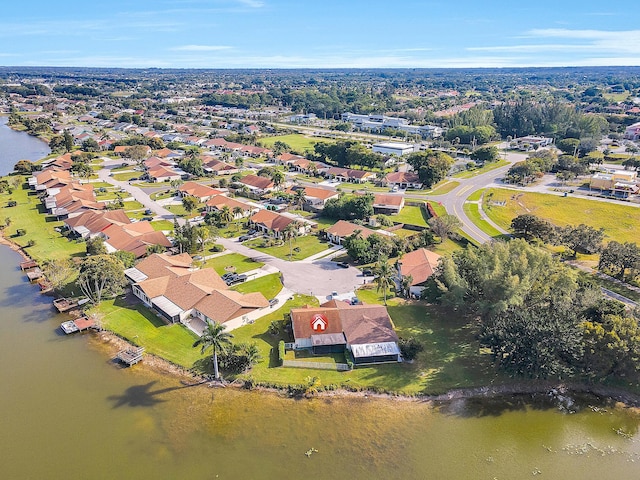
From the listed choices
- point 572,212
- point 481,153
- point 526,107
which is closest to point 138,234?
point 572,212

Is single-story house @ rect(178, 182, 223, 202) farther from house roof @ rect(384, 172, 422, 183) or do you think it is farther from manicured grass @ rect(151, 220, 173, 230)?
house roof @ rect(384, 172, 422, 183)

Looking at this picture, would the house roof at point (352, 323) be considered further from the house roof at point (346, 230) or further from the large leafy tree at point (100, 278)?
the house roof at point (346, 230)

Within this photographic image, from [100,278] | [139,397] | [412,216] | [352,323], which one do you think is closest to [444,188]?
[412,216]

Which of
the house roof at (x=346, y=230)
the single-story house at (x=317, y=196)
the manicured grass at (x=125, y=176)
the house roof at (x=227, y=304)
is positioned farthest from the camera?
the manicured grass at (x=125, y=176)

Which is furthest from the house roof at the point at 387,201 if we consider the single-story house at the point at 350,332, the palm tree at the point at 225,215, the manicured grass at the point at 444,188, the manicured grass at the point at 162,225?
the single-story house at the point at 350,332

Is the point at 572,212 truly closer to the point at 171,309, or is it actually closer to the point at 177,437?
the point at 171,309

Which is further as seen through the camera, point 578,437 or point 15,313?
point 15,313

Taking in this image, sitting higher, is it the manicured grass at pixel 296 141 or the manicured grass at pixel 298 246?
the manicured grass at pixel 296 141
